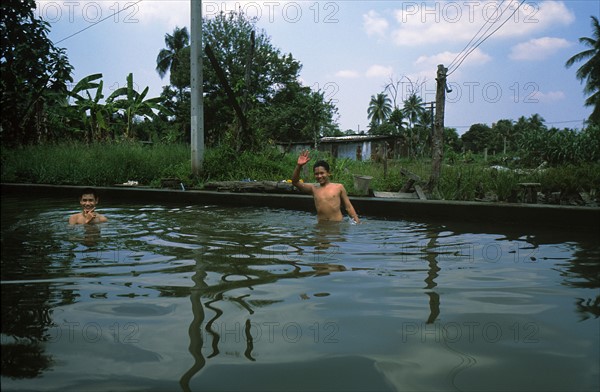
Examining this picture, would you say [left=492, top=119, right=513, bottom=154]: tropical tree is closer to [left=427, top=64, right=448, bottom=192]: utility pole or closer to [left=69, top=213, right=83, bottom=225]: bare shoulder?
[left=427, top=64, right=448, bottom=192]: utility pole

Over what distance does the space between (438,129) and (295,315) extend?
714 centimetres

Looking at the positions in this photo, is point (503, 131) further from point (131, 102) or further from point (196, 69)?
point (196, 69)

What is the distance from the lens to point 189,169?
12719 mm

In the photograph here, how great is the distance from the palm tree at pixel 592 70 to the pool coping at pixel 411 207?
→ 35.2m

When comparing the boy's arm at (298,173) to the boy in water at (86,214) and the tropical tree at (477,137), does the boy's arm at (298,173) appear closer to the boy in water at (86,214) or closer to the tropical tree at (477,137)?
the boy in water at (86,214)

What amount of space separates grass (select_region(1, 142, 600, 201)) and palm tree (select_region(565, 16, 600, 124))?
30584 mm

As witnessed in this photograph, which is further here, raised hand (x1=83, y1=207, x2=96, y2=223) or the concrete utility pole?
the concrete utility pole

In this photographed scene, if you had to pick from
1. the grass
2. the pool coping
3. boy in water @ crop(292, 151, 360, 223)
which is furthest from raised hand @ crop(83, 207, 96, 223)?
the grass

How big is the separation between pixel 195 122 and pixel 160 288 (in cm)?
876

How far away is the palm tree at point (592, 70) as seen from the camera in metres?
36.9

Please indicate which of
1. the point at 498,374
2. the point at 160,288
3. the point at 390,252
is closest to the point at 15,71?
the point at 160,288

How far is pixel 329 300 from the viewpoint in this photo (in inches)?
119

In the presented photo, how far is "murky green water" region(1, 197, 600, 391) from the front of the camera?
76.5 inches

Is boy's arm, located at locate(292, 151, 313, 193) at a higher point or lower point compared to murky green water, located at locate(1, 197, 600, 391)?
higher
